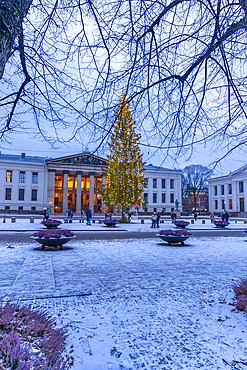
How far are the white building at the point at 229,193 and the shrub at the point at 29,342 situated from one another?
66448 millimetres

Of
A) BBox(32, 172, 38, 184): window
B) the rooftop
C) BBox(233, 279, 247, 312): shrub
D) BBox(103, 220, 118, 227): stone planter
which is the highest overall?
the rooftop

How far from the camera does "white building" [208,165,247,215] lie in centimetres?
6875

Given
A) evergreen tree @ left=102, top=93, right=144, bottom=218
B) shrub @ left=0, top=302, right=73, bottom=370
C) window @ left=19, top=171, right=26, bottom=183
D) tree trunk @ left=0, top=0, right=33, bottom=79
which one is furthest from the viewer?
window @ left=19, top=171, right=26, bottom=183

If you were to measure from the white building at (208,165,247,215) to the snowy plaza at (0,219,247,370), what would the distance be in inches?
2457

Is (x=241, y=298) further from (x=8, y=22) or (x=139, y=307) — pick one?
(x=8, y=22)

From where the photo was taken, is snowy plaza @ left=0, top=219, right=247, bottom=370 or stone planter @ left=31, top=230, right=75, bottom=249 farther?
stone planter @ left=31, top=230, right=75, bottom=249

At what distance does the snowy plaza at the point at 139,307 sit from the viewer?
2926 mm

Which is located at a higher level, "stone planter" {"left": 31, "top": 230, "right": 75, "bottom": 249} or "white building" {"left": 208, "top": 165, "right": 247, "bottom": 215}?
"white building" {"left": 208, "top": 165, "right": 247, "bottom": 215}

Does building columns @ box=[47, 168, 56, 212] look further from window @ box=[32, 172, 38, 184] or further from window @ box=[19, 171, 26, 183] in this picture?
window @ box=[19, 171, 26, 183]

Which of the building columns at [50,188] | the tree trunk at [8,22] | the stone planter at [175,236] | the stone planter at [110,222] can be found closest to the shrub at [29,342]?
the tree trunk at [8,22]

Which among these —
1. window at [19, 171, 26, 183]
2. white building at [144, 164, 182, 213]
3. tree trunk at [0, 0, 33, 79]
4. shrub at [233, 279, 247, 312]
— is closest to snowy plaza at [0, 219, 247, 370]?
shrub at [233, 279, 247, 312]

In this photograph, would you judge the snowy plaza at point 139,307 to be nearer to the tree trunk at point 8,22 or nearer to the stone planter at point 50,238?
the stone planter at point 50,238

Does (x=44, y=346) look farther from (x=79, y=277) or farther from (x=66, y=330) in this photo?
(x=79, y=277)

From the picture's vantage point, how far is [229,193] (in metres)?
74.6
